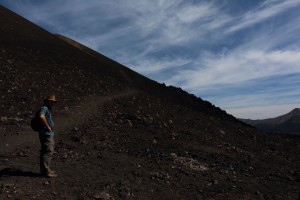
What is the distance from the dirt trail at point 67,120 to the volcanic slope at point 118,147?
0.04m

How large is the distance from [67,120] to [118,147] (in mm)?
4932

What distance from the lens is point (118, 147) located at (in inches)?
675

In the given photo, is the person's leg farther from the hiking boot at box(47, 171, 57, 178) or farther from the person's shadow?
the person's shadow

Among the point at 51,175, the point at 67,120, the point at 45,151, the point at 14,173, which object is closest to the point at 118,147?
the point at 67,120

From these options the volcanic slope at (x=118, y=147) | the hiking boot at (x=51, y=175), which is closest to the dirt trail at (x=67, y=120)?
the volcanic slope at (x=118, y=147)

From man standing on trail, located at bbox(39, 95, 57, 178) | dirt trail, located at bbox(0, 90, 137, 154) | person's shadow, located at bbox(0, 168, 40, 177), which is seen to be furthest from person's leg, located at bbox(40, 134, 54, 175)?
dirt trail, located at bbox(0, 90, 137, 154)

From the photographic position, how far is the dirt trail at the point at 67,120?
52.0 ft

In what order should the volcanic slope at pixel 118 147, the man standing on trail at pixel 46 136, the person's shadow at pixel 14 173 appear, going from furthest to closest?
the volcanic slope at pixel 118 147 → the person's shadow at pixel 14 173 → the man standing on trail at pixel 46 136

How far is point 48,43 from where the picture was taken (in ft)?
139

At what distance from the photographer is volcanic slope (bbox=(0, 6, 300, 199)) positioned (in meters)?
12.2

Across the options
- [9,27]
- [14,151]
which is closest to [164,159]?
[14,151]

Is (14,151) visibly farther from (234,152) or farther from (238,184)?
(234,152)

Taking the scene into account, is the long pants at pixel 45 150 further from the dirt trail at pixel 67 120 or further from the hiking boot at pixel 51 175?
the dirt trail at pixel 67 120

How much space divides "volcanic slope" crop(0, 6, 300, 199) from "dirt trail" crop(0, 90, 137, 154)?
4 cm
